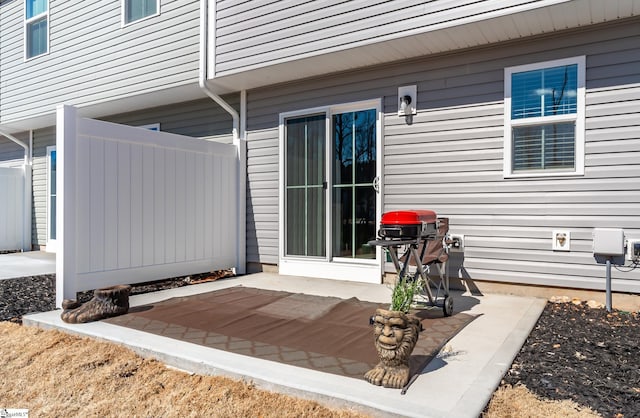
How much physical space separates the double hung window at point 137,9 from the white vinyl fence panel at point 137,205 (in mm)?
2397

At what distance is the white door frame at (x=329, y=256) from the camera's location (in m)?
4.89

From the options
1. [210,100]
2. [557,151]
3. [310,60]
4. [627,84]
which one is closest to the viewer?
[627,84]

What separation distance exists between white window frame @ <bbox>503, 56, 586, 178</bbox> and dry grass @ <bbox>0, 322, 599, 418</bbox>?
2508 mm

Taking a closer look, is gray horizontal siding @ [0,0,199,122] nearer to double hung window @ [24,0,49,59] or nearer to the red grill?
double hung window @ [24,0,49,59]

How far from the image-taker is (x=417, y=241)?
3152mm

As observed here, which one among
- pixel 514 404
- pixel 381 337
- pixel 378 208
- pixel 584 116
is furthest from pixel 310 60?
pixel 514 404

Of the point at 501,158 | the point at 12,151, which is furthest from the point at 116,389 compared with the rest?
the point at 12,151

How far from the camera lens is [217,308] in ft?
12.5

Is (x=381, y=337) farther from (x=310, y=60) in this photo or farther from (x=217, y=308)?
(x=310, y=60)

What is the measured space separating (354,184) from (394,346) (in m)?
3.15

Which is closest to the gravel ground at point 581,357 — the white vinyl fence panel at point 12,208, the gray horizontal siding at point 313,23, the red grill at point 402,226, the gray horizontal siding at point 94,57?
the red grill at point 402,226

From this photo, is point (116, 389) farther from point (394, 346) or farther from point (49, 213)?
point (49, 213)

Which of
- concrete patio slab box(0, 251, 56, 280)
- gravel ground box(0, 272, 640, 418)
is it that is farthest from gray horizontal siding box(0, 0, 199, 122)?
gravel ground box(0, 272, 640, 418)

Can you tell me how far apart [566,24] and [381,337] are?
3.36m
